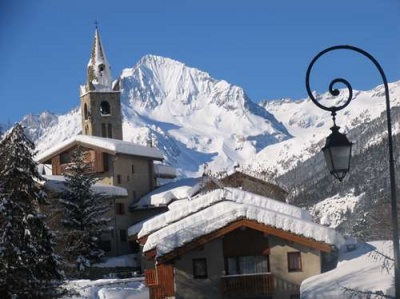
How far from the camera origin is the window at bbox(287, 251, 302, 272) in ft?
104

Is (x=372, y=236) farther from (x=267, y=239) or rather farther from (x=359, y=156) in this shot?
(x=359, y=156)

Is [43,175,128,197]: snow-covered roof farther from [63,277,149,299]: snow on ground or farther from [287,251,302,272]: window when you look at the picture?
[287,251,302,272]: window

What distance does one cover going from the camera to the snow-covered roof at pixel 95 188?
160 feet

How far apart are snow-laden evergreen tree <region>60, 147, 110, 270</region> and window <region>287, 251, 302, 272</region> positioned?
16242 mm

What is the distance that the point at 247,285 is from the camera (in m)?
31.6

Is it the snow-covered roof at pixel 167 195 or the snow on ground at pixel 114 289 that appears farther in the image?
the snow-covered roof at pixel 167 195

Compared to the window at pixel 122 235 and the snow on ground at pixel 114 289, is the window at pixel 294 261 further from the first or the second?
the window at pixel 122 235

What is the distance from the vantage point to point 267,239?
1268 inches

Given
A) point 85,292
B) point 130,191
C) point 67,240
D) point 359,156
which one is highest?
point 359,156

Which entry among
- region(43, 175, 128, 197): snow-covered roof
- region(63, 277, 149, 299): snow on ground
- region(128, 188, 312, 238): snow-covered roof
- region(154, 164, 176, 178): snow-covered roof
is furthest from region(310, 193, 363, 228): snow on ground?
region(63, 277, 149, 299): snow on ground

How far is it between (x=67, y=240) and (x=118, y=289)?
10514 millimetres

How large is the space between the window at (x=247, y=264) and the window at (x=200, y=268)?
0.89 m

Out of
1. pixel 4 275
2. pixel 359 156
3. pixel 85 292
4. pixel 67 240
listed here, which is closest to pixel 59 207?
pixel 67 240

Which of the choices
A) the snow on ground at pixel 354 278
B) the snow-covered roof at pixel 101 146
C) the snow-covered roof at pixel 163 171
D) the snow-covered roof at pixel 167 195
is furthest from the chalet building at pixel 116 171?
the snow on ground at pixel 354 278
